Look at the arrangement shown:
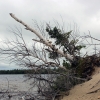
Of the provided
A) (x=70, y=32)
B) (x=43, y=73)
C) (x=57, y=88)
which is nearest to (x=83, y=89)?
(x=57, y=88)

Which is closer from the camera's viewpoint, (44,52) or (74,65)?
(44,52)

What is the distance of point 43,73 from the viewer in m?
13.1

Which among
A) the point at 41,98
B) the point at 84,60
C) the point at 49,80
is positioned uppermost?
the point at 84,60

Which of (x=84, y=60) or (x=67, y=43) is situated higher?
(x=67, y=43)

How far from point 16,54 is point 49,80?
2110 mm

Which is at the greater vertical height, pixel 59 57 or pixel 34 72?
pixel 59 57

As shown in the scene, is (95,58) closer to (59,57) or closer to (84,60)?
(84,60)

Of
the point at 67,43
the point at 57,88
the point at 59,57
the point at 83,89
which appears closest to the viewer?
the point at 83,89

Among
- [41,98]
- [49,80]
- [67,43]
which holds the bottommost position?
[41,98]

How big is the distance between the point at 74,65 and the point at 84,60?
0.63m

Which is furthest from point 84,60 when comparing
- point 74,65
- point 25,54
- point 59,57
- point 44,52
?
point 25,54

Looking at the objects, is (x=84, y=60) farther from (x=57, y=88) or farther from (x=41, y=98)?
(x=41, y=98)

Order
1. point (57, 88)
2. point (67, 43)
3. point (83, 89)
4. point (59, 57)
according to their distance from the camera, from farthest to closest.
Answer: point (67, 43) → point (59, 57) → point (57, 88) → point (83, 89)

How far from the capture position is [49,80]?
42.4 feet
